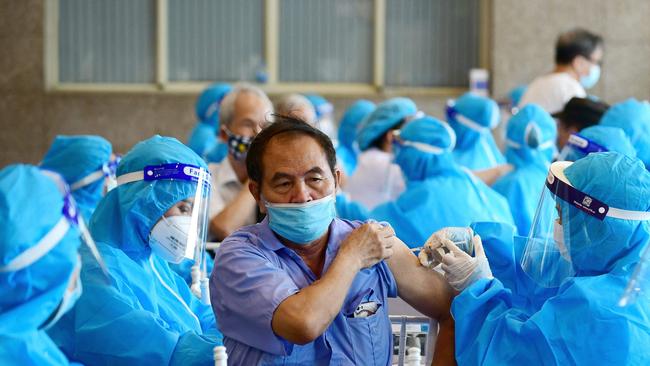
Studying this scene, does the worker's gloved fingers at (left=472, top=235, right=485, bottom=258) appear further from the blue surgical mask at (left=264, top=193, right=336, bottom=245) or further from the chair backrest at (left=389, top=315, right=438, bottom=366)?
the blue surgical mask at (left=264, top=193, right=336, bottom=245)

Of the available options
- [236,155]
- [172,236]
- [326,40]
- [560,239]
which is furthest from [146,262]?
[326,40]

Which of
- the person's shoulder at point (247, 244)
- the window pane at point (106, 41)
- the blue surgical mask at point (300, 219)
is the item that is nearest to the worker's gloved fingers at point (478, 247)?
the blue surgical mask at point (300, 219)

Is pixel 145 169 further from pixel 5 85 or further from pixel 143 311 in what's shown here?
pixel 5 85

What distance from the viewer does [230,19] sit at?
8.70 metres

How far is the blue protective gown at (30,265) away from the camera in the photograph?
5.42 ft

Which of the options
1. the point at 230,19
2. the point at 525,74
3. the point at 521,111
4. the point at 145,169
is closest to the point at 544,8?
the point at 525,74

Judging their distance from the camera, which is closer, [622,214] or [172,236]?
[622,214]

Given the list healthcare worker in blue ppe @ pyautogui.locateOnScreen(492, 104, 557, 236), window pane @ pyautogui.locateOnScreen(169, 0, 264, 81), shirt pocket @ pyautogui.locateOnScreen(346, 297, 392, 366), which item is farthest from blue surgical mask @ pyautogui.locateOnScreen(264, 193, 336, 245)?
window pane @ pyautogui.locateOnScreen(169, 0, 264, 81)

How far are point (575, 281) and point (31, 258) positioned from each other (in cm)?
112

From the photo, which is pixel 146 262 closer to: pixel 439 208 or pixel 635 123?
pixel 439 208

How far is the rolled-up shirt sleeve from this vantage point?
2.04 metres

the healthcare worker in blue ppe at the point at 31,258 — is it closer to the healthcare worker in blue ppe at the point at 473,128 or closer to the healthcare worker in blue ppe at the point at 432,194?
the healthcare worker in blue ppe at the point at 432,194

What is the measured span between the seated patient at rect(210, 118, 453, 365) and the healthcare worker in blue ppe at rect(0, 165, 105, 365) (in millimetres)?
450

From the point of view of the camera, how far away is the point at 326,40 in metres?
8.77
